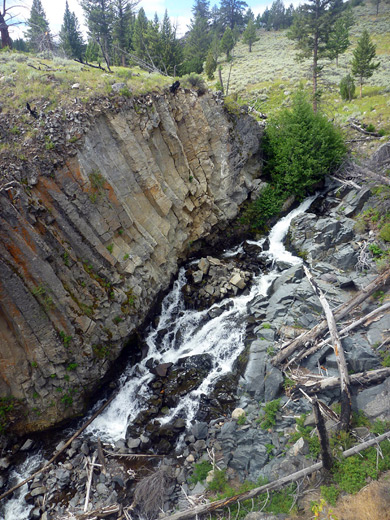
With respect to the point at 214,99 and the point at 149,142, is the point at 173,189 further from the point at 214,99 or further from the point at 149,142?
the point at 214,99

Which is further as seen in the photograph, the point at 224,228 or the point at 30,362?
the point at 224,228

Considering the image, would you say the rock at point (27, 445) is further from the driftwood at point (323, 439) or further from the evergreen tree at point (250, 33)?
the evergreen tree at point (250, 33)

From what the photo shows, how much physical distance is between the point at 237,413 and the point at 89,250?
8.55 meters

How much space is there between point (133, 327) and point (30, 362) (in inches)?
165

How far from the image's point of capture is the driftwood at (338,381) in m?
9.98

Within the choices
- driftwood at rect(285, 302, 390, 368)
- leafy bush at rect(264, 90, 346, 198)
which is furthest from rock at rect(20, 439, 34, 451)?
leafy bush at rect(264, 90, 346, 198)

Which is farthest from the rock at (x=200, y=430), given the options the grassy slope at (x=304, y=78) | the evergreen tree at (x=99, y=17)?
the evergreen tree at (x=99, y=17)

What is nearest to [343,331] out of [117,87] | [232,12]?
[117,87]

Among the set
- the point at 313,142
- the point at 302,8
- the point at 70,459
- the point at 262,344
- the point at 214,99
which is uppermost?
the point at 302,8

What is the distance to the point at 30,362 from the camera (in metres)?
11.1

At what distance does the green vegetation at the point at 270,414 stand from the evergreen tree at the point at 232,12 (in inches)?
2781

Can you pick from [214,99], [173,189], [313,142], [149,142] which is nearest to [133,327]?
[173,189]

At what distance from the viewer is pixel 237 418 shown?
433 inches

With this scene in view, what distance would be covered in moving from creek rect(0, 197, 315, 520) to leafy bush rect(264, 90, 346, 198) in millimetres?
5636
